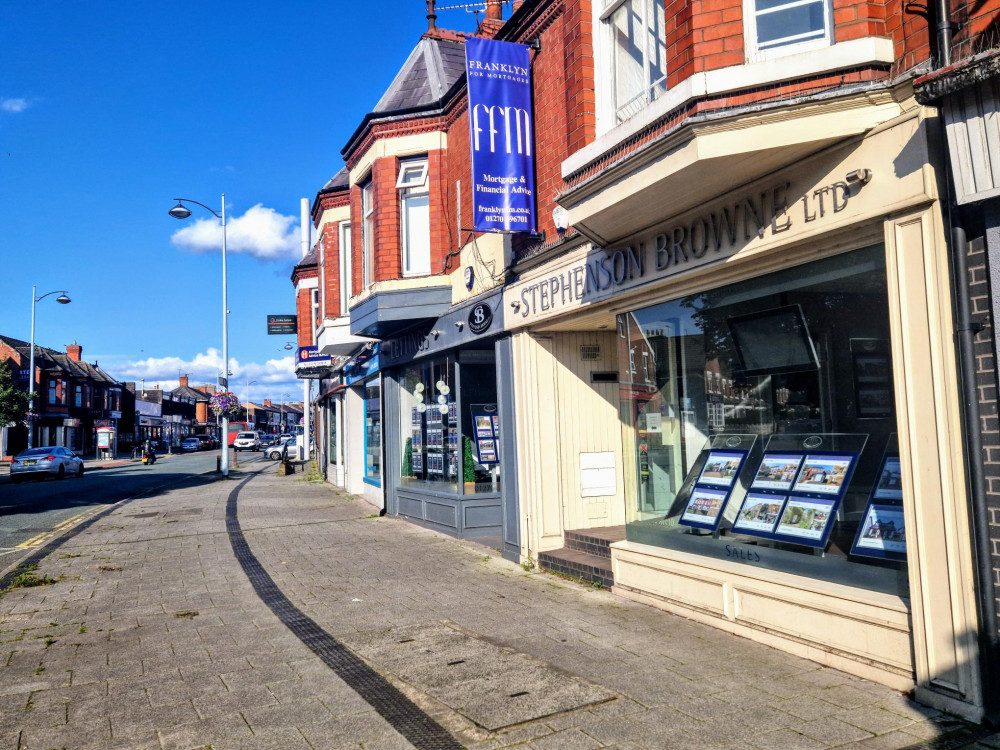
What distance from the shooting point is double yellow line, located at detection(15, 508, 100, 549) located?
12046mm

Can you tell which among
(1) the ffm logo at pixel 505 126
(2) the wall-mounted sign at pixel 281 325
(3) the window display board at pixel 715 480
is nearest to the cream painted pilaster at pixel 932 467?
(3) the window display board at pixel 715 480

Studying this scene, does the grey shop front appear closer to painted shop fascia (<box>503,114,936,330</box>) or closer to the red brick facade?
the red brick facade

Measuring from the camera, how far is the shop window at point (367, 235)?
12801 millimetres

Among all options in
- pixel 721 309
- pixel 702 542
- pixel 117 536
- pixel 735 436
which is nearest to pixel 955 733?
pixel 702 542

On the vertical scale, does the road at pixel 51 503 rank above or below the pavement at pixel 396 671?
above

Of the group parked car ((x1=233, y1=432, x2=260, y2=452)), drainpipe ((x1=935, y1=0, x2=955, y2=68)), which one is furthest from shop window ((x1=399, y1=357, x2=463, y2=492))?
parked car ((x1=233, y1=432, x2=260, y2=452))

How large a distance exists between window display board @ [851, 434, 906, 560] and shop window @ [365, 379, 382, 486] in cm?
1082

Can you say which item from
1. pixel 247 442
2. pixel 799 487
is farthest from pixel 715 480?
pixel 247 442

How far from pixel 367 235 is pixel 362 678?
9.69m

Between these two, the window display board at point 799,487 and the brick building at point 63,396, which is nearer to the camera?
the window display board at point 799,487

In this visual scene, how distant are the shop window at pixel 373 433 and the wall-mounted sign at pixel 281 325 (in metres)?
12.5

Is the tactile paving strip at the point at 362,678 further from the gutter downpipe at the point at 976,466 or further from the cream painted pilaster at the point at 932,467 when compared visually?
the gutter downpipe at the point at 976,466

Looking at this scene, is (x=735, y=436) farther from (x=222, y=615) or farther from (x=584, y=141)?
(x=222, y=615)

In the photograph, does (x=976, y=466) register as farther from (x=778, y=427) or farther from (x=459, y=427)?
(x=459, y=427)
